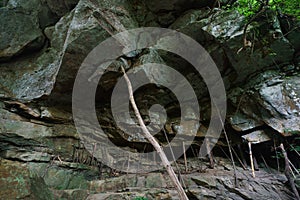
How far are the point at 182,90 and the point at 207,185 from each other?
376 centimetres

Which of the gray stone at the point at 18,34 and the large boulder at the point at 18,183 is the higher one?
the gray stone at the point at 18,34

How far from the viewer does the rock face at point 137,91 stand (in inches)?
229

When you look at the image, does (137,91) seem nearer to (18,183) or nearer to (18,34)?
(18,183)

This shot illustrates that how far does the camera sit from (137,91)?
7578 millimetres

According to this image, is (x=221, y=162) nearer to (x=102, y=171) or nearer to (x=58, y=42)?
(x=102, y=171)

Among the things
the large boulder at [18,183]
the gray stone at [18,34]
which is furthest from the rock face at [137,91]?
the large boulder at [18,183]

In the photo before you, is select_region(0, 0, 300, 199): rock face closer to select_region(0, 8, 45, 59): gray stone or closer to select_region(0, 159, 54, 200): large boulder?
select_region(0, 8, 45, 59): gray stone

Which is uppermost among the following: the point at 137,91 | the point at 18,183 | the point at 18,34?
the point at 18,34

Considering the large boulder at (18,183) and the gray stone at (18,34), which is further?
the gray stone at (18,34)

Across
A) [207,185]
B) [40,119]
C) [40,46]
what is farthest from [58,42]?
[207,185]

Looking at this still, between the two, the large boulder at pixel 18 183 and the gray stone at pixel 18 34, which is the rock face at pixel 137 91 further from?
the large boulder at pixel 18 183

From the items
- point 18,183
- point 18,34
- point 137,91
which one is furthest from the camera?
point 18,34

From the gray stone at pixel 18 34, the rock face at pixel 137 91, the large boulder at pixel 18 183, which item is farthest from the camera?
the gray stone at pixel 18 34

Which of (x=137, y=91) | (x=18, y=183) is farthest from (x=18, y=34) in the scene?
(x=18, y=183)
